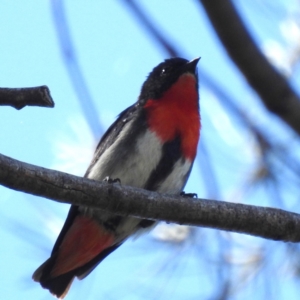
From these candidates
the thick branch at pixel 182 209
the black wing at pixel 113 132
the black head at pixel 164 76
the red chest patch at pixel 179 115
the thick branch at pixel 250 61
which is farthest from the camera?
the black head at pixel 164 76

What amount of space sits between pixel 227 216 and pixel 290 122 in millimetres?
657

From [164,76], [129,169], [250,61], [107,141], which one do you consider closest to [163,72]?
[164,76]

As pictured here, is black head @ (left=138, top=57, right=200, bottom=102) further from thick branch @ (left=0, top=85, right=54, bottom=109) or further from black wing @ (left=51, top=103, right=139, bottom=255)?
thick branch @ (left=0, top=85, right=54, bottom=109)

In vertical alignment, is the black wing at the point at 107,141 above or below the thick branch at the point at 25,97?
above

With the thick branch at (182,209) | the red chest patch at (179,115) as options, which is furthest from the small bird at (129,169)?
the thick branch at (182,209)

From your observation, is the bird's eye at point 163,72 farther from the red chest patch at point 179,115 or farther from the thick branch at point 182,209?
the thick branch at point 182,209

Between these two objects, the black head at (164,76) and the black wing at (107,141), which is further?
the black head at (164,76)

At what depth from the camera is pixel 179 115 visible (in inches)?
147

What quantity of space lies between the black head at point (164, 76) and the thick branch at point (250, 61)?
75.5 inches

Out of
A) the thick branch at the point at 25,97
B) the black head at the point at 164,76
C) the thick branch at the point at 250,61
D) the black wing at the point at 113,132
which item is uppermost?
the black head at the point at 164,76

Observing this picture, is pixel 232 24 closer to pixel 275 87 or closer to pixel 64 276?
pixel 275 87

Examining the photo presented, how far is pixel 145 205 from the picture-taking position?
8.07ft

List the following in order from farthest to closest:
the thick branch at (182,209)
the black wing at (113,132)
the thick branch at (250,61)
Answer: the black wing at (113,132) < the thick branch at (182,209) < the thick branch at (250,61)

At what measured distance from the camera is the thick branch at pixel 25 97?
6.68 feet
